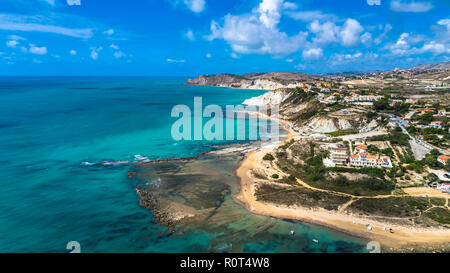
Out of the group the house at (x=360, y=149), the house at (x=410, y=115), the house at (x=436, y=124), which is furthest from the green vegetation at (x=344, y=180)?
the house at (x=410, y=115)

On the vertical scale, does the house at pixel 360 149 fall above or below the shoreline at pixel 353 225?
above

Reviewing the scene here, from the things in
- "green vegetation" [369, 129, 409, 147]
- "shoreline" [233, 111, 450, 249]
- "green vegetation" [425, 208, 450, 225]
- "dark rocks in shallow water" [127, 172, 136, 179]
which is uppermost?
"green vegetation" [369, 129, 409, 147]

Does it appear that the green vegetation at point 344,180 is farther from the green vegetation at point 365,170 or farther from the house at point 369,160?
the house at point 369,160

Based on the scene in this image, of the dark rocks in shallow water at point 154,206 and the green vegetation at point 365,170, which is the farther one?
the green vegetation at point 365,170

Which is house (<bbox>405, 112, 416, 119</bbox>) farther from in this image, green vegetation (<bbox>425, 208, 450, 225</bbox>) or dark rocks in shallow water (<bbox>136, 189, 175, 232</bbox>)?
dark rocks in shallow water (<bbox>136, 189, 175, 232</bbox>)

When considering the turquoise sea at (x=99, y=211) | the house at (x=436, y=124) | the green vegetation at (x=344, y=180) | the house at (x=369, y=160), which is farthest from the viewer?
the house at (x=436, y=124)

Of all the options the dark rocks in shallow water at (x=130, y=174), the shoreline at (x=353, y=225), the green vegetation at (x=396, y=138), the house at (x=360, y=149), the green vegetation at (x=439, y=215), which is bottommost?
the shoreline at (x=353, y=225)

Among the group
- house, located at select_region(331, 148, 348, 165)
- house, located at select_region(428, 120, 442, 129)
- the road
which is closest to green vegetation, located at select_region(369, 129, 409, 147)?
the road

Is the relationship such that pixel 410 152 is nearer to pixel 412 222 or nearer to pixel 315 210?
pixel 412 222
